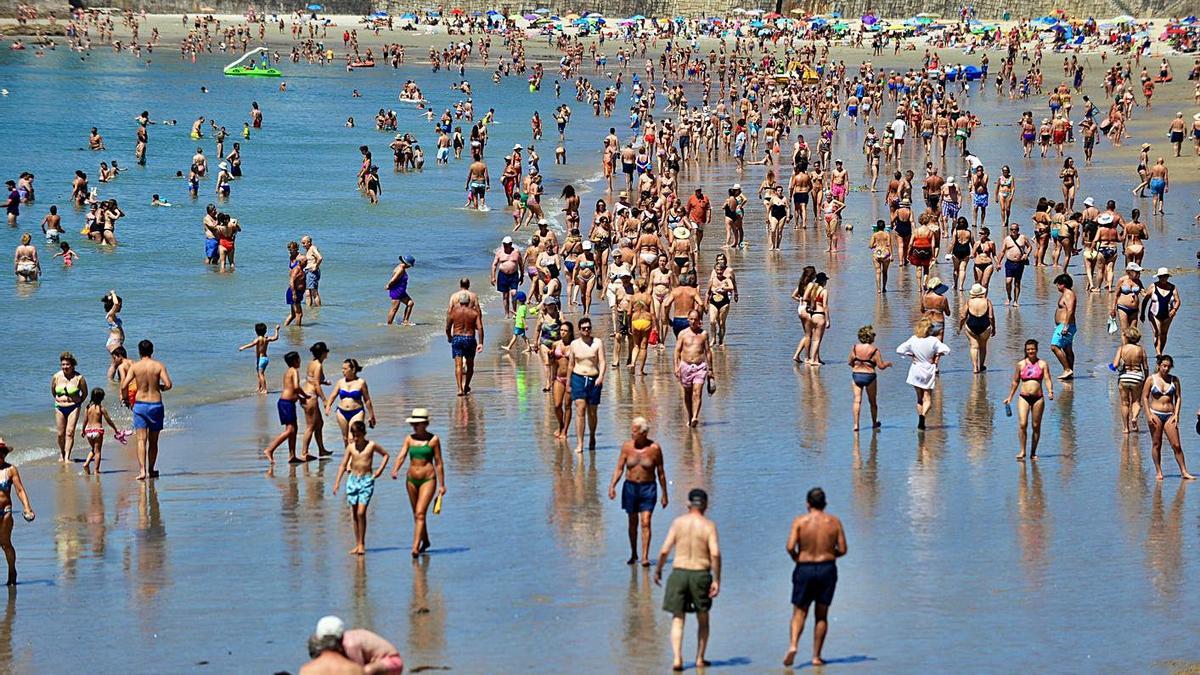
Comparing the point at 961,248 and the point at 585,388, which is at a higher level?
the point at 961,248

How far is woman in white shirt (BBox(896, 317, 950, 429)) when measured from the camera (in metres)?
16.3

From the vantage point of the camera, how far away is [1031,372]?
1523 centimetres

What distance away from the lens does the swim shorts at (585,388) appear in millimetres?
15711

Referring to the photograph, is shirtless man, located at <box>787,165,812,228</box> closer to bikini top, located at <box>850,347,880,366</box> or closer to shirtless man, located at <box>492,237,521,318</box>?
shirtless man, located at <box>492,237,521,318</box>

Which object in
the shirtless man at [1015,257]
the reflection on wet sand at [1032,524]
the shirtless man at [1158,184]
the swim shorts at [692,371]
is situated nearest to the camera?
the reflection on wet sand at [1032,524]

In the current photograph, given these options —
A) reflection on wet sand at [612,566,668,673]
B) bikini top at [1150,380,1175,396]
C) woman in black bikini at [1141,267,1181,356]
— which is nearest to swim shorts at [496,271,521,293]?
woman in black bikini at [1141,267,1181,356]

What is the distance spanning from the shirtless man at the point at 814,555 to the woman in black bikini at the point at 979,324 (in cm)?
Answer: 883

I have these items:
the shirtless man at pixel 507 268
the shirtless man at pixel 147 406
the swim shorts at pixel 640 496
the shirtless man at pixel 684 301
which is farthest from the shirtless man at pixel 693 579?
the shirtless man at pixel 507 268

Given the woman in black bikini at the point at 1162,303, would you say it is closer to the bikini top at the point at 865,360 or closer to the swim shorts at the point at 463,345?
the bikini top at the point at 865,360

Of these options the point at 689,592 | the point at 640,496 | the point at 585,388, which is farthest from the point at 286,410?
the point at 689,592

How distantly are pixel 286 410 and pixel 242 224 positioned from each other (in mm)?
21669

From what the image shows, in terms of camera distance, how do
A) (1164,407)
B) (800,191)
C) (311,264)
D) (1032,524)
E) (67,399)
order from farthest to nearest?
(800,191) < (311,264) < (67,399) < (1164,407) < (1032,524)

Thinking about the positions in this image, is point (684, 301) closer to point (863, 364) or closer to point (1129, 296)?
point (863, 364)

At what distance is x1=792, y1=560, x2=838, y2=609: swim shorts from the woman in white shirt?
636 centimetres
